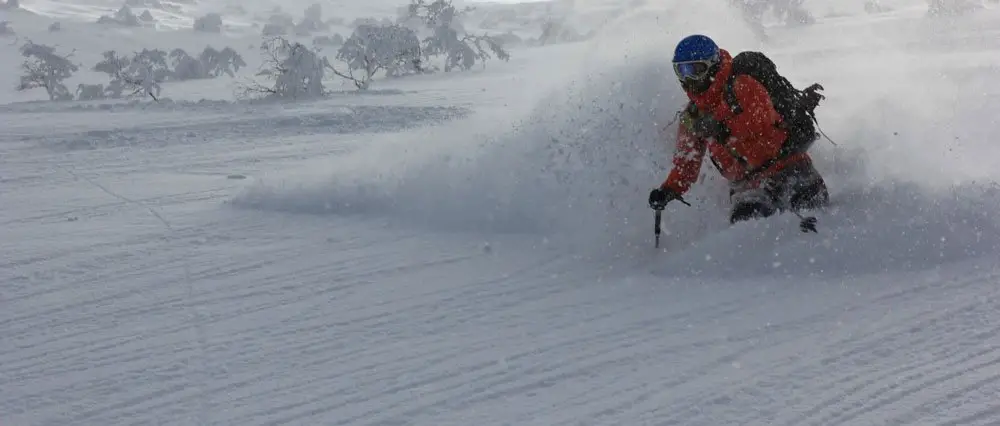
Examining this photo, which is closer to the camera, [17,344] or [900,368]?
[900,368]

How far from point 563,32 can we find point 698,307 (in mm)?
31665

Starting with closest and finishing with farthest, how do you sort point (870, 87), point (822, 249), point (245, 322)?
point (245, 322)
point (822, 249)
point (870, 87)

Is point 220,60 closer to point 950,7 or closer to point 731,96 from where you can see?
point 731,96

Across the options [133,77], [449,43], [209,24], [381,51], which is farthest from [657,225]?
[209,24]

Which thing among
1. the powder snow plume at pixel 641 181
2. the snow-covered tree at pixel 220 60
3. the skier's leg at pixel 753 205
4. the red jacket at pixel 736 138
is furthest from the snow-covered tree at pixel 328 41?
the skier's leg at pixel 753 205

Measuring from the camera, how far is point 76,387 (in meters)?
3.38

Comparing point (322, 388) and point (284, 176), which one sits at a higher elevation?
point (284, 176)

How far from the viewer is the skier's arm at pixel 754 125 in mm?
4789

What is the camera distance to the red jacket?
4805 millimetres

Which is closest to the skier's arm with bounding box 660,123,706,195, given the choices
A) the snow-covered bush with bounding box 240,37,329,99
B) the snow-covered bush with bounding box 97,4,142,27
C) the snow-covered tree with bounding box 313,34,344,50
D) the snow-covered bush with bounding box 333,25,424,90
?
the snow-covered bush with bounding box 240,37,329,99

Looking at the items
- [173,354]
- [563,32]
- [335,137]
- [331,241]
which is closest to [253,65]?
[563,32]

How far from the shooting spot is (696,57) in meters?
4.79

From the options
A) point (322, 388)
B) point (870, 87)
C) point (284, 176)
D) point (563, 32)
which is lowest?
point (322, 388)

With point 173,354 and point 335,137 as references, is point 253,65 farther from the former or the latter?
point 173,354
